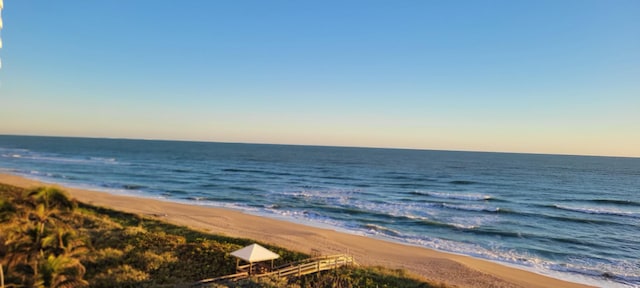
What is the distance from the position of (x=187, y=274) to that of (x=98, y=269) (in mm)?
3798

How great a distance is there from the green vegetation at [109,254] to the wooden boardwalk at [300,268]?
470mm

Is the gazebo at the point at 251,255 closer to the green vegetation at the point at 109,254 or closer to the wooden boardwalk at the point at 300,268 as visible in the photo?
the wooden boardwalk at the point at 300,268

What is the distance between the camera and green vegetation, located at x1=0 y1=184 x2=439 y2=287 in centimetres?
1080

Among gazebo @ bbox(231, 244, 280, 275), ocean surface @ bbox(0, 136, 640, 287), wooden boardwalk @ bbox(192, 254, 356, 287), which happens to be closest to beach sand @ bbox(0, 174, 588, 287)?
ocean surface @ bbox(0, 136, 640, 287)

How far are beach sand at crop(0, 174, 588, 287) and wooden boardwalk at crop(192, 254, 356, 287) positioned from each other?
4.27 metres

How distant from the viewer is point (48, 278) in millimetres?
9836

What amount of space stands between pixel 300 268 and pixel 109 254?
30.6 ft

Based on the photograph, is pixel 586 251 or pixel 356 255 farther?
pixel 586 251

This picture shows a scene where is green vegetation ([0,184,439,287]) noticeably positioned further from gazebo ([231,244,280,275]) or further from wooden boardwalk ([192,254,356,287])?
gazebo ([231,244,280,275])

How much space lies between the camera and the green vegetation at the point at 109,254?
10805mm

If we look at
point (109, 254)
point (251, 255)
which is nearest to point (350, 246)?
point (251, 255)

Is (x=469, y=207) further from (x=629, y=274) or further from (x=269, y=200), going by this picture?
(x=269, y=200)

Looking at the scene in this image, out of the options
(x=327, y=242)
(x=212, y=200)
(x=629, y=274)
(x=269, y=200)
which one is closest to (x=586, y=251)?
(x=629, y=274)

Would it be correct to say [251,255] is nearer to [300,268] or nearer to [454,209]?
[300,268]
